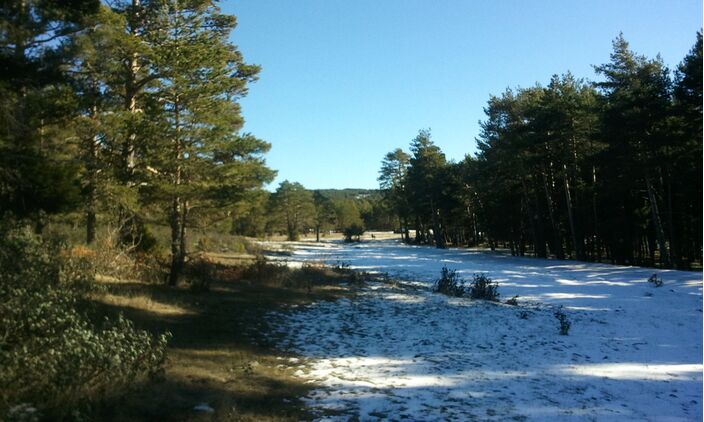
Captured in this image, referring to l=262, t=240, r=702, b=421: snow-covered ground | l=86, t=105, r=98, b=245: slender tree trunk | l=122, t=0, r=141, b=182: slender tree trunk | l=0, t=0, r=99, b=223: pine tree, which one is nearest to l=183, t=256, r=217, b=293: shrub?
l=86, t=105, r=98, b=245: slender tree trunk

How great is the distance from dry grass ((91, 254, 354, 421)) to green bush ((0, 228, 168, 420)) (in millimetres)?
337

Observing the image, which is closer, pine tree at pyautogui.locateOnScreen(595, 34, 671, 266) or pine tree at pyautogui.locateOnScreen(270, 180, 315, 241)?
pine tree at pyautogui.locateOnScreen(595, 34, 671, 266)

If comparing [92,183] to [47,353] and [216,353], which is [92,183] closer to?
[216,353]

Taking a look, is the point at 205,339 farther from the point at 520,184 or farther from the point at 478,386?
the point at 520,184

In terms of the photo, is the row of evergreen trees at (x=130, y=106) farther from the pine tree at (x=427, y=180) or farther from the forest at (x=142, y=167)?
the pine tree at (x=427, y=180)

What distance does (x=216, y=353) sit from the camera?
7.99m

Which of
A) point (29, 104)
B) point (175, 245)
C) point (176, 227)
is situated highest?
point (29, 104)

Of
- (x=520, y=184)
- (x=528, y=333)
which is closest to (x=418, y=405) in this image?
(x=528, y=333)

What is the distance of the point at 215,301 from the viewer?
12461 mm

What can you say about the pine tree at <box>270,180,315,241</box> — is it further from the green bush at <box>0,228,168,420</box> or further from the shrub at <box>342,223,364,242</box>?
the green bush at <box>0,228,168,420</box>

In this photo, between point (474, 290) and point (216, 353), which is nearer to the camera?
point (216, 353)

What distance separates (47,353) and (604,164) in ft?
88.3

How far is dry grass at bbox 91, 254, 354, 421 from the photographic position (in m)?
5.43

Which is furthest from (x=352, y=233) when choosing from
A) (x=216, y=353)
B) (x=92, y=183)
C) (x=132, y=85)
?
(x=216, y=353)
